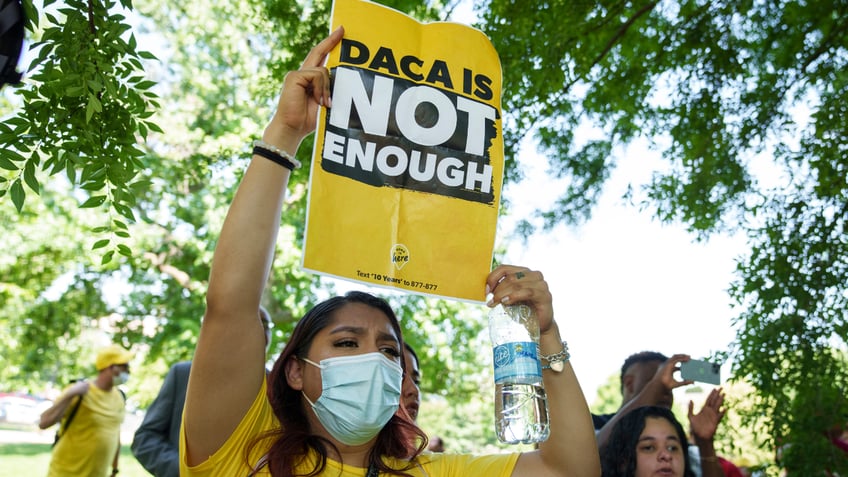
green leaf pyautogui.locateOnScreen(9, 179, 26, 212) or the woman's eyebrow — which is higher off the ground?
green leaf pyautogui.locateOnScreen(9, 179, 26, 212)

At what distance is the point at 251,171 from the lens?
1.80m

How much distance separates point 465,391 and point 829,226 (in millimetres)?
10716

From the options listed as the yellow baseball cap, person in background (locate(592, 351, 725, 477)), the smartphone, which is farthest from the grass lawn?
the smartphone

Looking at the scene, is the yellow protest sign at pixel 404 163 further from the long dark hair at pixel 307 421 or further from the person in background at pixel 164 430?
the person in background at pixel 164 430

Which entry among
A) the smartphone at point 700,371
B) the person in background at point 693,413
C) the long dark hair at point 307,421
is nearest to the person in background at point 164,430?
the long dark hair at point 307,421

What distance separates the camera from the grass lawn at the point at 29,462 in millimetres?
16172

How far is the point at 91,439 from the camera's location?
6.10 m

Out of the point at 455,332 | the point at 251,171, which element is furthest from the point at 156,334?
the point at 251,171

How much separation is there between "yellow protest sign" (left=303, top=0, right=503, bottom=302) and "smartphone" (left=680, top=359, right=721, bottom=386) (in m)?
2.39

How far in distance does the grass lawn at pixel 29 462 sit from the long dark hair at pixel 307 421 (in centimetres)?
1462

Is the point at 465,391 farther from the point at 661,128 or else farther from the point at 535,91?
the point at 535,91

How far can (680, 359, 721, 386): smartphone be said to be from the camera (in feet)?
13.1

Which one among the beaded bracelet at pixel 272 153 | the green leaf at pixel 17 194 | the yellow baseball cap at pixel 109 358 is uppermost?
the beaded bracelet at pixel 272 153

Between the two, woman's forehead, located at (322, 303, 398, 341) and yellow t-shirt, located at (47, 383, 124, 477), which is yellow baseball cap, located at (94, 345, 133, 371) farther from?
woman's forehead, located at (322, 303, 398, 341)
